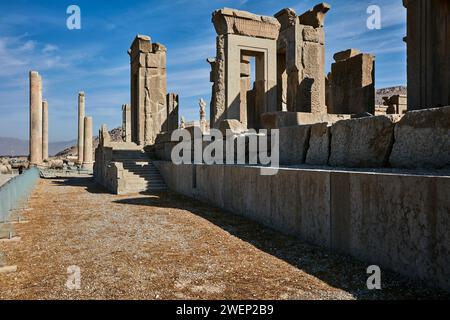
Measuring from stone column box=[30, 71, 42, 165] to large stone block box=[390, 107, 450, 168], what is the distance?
27162 mm

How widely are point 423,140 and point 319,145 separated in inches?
76.7

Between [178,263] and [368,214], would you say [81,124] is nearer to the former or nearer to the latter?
[178,263]

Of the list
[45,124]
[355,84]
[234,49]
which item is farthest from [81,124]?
[355,84]

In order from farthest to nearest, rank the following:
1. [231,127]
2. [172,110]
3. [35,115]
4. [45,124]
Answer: [45,124] → [35,115] → [172,110] → [231,127]

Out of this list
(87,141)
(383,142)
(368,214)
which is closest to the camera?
(368,214)

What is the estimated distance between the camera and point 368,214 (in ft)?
Result: 12.4

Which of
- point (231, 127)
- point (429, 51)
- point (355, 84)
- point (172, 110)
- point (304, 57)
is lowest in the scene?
point (231, 127)

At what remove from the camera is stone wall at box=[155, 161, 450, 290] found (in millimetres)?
3084

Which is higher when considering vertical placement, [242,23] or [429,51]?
[242,23]

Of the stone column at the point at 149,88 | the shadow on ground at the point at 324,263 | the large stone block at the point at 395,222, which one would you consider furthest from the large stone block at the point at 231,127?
the stone column at the point at 149,88

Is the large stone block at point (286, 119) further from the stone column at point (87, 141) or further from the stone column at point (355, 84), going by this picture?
the stone column at point (87, 141)

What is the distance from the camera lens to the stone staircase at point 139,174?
485 inches

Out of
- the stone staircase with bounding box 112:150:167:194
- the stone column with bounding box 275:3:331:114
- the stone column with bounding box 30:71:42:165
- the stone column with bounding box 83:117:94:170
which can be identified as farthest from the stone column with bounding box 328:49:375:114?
the stone column with bounding box 83:117:94:170
